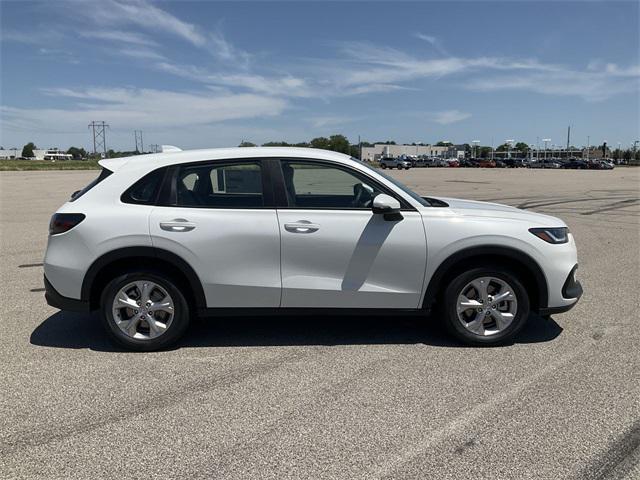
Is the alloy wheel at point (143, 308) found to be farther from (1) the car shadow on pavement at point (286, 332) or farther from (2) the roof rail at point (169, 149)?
(2) the roof rail at point (169, 149)

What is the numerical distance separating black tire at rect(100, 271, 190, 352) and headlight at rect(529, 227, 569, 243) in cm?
305

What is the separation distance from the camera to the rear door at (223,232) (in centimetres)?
400

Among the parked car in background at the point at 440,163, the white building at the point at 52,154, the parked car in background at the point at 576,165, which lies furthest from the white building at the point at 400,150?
the white building at the point at 52,154

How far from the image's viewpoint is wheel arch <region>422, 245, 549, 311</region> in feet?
13.3

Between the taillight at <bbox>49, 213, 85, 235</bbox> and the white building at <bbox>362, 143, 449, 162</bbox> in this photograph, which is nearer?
the taillight at <bbox>49, 213, 85, 235</bbox>

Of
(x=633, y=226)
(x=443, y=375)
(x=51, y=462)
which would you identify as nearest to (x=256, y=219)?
(x=443, y=375)

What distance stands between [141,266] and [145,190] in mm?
644

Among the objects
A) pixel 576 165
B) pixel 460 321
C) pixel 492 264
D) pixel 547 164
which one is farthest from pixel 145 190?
pixel 547 164

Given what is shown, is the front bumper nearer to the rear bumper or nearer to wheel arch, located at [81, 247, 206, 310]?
wheel arch, located at [81, 247, 206, 310]

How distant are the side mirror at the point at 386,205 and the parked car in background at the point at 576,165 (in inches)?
2900

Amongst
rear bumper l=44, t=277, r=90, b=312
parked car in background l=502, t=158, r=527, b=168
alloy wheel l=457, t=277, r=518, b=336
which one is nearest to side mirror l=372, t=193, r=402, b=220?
alloy wheel l=457, t=277, r=518, b=336

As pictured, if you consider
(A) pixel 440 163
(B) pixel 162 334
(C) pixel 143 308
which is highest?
(A) pixel 440 163

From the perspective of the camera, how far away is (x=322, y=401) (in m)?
3.32

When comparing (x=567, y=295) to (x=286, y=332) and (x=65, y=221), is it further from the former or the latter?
(x=65, y=221)
